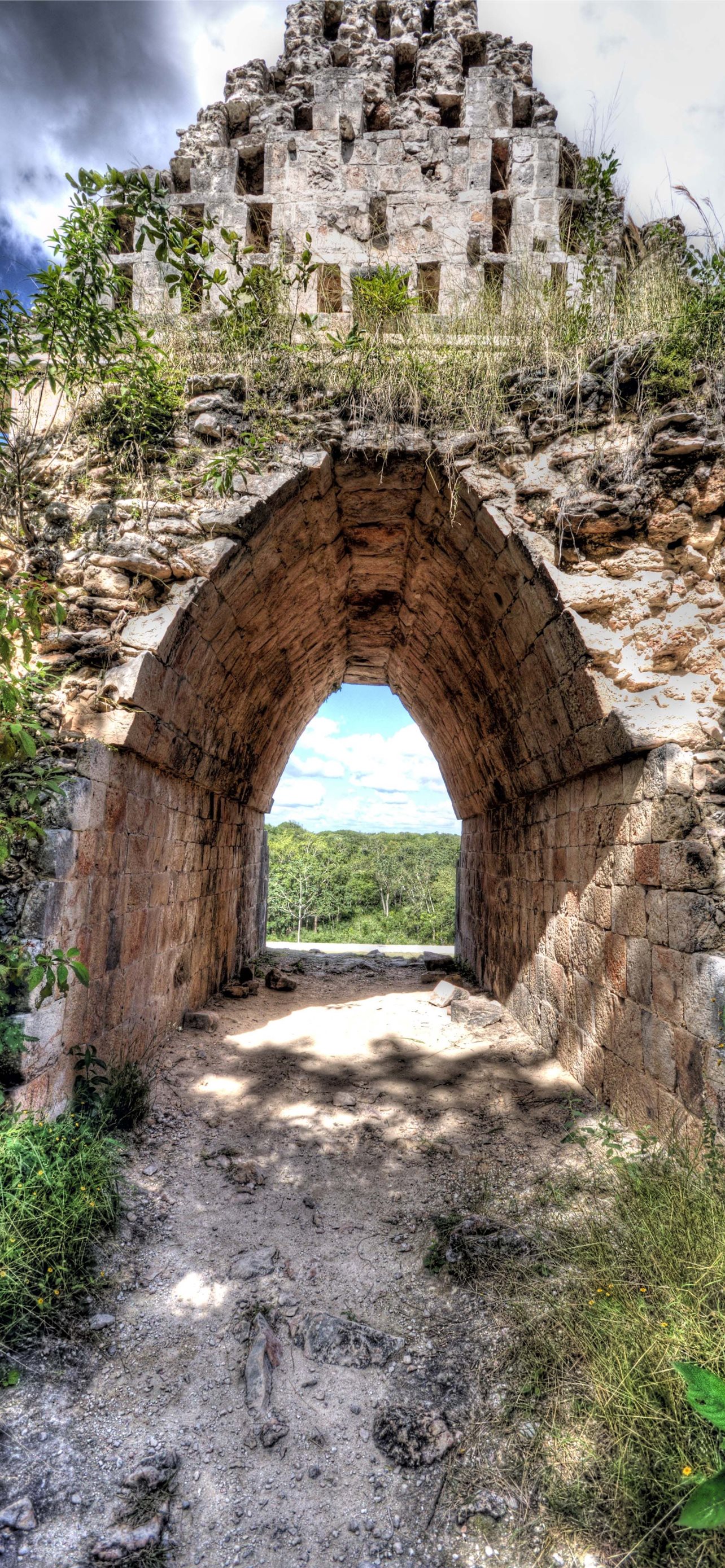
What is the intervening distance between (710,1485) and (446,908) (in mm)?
27867

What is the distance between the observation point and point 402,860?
35594 mm

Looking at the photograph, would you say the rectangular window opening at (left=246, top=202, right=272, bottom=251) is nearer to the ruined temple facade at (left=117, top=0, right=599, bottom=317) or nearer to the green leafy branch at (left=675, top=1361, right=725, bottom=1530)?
the ruined temple facade at (left=117, top=0, right=599, bottom=317)

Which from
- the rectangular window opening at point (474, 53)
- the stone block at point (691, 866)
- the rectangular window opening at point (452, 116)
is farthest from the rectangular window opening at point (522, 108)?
the stone block at point (691, 866)

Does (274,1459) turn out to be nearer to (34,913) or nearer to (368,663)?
(34,913)

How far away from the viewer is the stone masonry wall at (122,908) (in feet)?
12.0

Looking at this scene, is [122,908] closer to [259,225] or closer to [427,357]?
[427,357]

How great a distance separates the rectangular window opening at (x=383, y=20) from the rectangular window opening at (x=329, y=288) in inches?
140

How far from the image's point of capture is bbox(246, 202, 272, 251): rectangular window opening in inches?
262

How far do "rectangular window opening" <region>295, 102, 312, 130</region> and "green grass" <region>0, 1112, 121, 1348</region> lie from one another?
876 centimetres

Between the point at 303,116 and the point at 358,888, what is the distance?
26.6 m

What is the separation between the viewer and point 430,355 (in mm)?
5395

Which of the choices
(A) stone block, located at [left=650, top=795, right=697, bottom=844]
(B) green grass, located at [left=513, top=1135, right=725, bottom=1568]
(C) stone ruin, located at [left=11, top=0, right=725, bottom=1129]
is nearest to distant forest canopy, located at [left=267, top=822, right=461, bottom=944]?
(C) stone ruin, located at [left=11, top=0, right=725, bottom=1129]

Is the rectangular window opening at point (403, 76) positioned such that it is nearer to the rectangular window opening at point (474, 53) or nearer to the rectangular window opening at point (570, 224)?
the rectangular window opening at point (474, 53)

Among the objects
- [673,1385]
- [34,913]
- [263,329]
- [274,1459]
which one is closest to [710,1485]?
[673,1385]
